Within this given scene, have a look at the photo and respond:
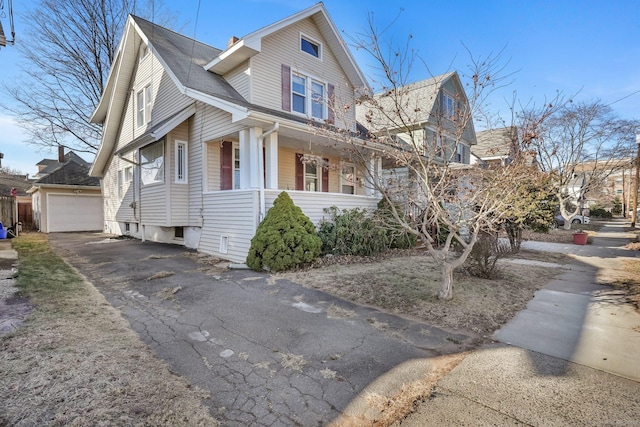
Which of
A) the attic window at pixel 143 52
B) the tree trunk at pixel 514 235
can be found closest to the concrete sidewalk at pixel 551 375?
the tree trunk at pixel 514 235

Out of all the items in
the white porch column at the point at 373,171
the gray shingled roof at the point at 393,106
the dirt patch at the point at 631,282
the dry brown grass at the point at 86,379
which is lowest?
the dirt patch at the point at 631,282

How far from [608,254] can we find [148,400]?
13347mm

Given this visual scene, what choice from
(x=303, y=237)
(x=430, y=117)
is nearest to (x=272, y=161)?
(x=303, y=237)

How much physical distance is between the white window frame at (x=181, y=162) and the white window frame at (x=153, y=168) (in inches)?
18.6

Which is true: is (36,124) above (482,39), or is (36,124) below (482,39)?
above

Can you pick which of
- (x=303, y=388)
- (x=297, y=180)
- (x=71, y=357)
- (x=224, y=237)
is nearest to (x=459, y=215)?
(x=303, y=388)

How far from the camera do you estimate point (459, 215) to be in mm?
4969

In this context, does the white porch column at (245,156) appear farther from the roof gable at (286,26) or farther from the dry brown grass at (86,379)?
the dry brown grass at (86,379)

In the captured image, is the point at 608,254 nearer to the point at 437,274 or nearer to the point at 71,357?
the point at 437,274

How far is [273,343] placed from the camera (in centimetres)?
364

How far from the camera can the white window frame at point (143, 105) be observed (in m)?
12.7

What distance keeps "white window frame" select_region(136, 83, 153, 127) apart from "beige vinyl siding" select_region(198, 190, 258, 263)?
5.67 meters

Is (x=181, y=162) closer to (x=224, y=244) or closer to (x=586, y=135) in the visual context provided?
(x=224, y=244)

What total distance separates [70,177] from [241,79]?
15.3 metres
